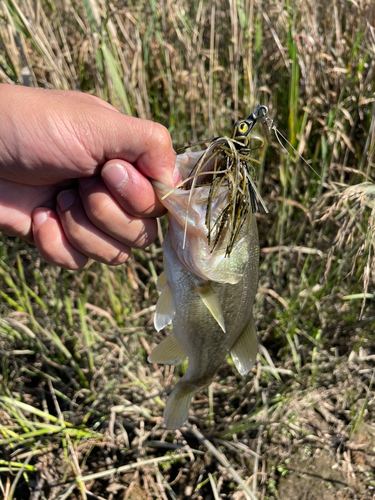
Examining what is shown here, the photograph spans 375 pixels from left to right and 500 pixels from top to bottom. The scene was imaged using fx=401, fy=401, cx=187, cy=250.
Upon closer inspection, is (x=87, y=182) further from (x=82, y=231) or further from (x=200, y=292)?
(x=200, y=292)

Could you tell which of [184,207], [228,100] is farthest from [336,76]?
[184,207]

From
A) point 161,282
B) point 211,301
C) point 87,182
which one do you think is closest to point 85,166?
point 87,182

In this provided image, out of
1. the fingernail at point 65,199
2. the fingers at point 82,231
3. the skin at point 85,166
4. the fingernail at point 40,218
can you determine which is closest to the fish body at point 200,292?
the skin at point 85,166

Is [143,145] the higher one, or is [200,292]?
[143,145]

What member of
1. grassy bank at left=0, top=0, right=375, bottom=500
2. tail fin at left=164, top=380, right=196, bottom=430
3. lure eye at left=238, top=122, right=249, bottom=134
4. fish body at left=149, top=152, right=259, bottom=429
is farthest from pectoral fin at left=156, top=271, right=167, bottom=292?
grassy bank at left=0, top=0, right=375, bottom=500

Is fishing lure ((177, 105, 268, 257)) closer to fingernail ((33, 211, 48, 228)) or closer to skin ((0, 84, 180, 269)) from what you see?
skin ((0, 84, 180, 269))
